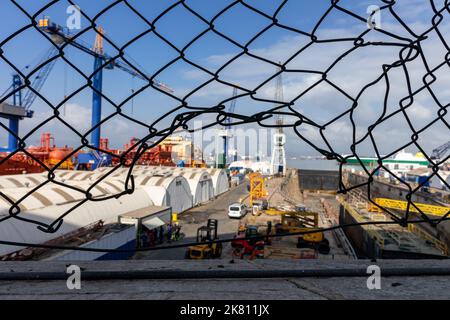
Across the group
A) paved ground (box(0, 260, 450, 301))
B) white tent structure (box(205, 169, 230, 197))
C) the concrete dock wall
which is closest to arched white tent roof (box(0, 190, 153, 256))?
paved ground (box(0, 260, 450, 301))

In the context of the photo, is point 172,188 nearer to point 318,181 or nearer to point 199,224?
point 199,224

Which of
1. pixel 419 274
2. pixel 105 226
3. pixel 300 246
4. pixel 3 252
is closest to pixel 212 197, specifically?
pixel 300 246

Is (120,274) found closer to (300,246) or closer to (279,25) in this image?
(279,25)

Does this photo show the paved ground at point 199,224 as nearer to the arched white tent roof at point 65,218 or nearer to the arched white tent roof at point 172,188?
the arched white tent roof at point 172,188

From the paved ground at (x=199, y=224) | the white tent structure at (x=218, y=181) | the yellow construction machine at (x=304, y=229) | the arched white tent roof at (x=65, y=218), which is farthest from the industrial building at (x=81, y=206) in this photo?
the white tent structure at (x=218, y=181)

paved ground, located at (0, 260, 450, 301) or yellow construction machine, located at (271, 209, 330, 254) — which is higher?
paved ground, located at (0, 260, 450, 301)

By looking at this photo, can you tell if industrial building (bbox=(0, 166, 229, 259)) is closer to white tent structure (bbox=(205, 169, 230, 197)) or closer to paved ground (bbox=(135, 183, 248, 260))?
paved ground (bbox=(135, 183, 248, 260))

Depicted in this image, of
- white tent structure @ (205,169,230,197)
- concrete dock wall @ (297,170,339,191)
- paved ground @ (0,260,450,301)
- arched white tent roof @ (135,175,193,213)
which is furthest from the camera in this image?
concrete dock wall @ (297,170,339,191)

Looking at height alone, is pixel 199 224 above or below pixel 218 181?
below

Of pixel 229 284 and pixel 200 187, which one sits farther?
pixel 200 187

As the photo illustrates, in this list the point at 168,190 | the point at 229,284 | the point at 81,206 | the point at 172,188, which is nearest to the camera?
the point at 229,284

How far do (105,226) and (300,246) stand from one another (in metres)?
5.89

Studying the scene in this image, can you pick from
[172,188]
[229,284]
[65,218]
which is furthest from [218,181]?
[229,284]
